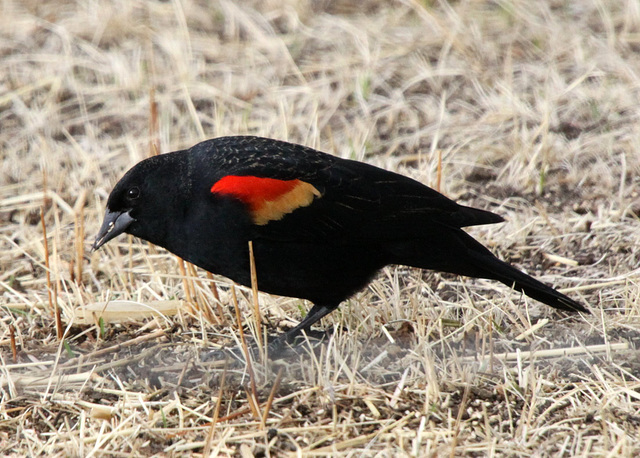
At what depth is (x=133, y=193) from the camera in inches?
145

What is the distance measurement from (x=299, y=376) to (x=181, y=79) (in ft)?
12.2

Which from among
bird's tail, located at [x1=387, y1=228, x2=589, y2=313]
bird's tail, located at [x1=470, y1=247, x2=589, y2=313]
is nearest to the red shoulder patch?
bird's tail, located at [x1=387, y1=228, x2=589, y2=313]

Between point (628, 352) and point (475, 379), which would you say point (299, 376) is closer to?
point (475, 379)

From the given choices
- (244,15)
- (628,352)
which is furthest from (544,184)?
(244,15)

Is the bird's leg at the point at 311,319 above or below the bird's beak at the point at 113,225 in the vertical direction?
below

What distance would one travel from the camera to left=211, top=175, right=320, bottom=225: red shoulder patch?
348cm

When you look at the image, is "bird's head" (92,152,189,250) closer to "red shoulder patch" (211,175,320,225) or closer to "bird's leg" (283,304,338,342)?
"red shoulder patch" (211,175,320,225)

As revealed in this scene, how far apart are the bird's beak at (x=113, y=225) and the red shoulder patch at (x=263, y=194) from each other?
0.46 metres

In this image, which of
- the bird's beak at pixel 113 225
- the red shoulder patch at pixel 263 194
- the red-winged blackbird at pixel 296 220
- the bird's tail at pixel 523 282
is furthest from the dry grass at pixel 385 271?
the red shoulder patch at pixel 263 194

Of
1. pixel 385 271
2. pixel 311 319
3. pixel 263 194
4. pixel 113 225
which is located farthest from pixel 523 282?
pixel 113 225

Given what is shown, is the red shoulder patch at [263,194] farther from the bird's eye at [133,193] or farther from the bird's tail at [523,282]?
the bird's tail at [523,282]

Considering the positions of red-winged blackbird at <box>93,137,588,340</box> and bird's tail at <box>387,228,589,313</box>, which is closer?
red-winged blackbird at <box>93,137,588,340</box>

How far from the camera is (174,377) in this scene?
11.4 ft

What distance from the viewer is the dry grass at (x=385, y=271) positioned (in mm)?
3139
